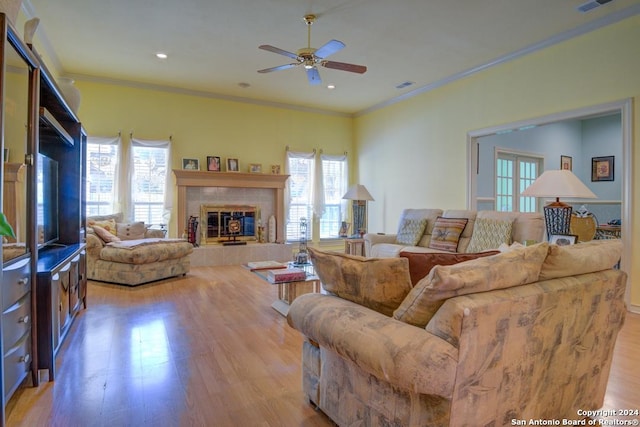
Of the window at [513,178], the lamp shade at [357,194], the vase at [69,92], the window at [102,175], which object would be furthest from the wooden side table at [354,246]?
the vase at [69,92]

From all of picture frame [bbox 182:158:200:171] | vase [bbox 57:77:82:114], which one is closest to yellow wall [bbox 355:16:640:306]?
picture frame [bbox 182:158:200:171]

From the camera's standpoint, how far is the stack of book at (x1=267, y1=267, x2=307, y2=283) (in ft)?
11.2

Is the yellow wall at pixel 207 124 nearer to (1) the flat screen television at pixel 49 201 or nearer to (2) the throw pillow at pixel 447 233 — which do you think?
(1) the flat screen television at pixel 49 201

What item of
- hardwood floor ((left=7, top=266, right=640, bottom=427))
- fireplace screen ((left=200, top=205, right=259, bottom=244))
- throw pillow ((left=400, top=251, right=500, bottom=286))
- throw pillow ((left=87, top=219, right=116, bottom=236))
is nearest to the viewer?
throw pillow ((left=400, top=251, right=500, bottom=286))

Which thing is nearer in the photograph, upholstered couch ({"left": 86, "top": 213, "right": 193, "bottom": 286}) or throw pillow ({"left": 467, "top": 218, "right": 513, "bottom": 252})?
throw pillow ({"left": 467, "top": 218, "right": 513, "bottom": 252})

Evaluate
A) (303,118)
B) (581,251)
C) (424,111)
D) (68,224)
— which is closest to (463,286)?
(581,251)

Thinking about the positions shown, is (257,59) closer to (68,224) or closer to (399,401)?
(68,224)

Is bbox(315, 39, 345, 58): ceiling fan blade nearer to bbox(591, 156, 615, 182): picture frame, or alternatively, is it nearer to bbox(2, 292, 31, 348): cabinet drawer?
bbox(2, 292, 31, 348): cabinet drawer

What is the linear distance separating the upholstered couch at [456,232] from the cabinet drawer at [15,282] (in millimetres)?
2889

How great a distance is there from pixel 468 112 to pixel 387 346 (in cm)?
495

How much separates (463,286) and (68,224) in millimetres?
3553

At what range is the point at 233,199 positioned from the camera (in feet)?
22.3

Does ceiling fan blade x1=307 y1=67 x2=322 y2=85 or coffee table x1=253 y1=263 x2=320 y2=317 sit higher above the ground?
ceiling fan blade x1=307 y1=67 x2=322 y2=85

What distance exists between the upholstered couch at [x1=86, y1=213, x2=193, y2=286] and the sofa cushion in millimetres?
4437
